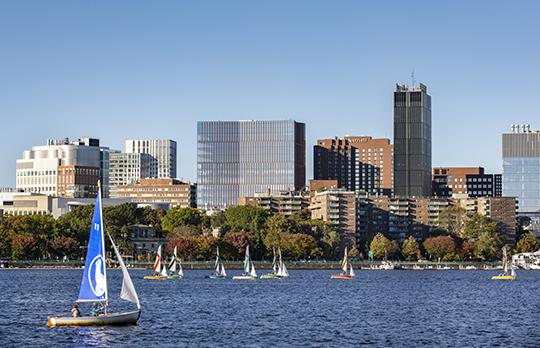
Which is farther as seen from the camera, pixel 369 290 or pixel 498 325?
pixel 369 290

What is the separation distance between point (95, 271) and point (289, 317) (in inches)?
1113

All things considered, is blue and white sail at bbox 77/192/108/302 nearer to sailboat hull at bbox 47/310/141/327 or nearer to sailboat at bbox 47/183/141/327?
sailboat at bbox 47/183/141/327

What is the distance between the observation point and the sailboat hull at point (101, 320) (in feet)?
316

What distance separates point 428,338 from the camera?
9806cm

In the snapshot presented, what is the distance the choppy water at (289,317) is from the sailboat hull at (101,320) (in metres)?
0.66

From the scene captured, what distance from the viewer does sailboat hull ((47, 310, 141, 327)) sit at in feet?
316

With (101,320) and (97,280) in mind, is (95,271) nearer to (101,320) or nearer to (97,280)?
(97,280)

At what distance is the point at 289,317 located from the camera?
389 ft

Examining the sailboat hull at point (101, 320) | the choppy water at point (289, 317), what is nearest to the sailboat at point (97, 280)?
the sailboat hull at point (101, 320)

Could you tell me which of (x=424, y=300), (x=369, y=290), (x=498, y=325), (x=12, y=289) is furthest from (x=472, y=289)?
(x=498, y=325)

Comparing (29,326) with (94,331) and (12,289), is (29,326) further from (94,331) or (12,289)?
(12,289)

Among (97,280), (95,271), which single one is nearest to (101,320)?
(97,280)

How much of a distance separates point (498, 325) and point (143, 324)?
30852 millimetres

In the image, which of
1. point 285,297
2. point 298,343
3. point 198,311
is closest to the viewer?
point 298,343
